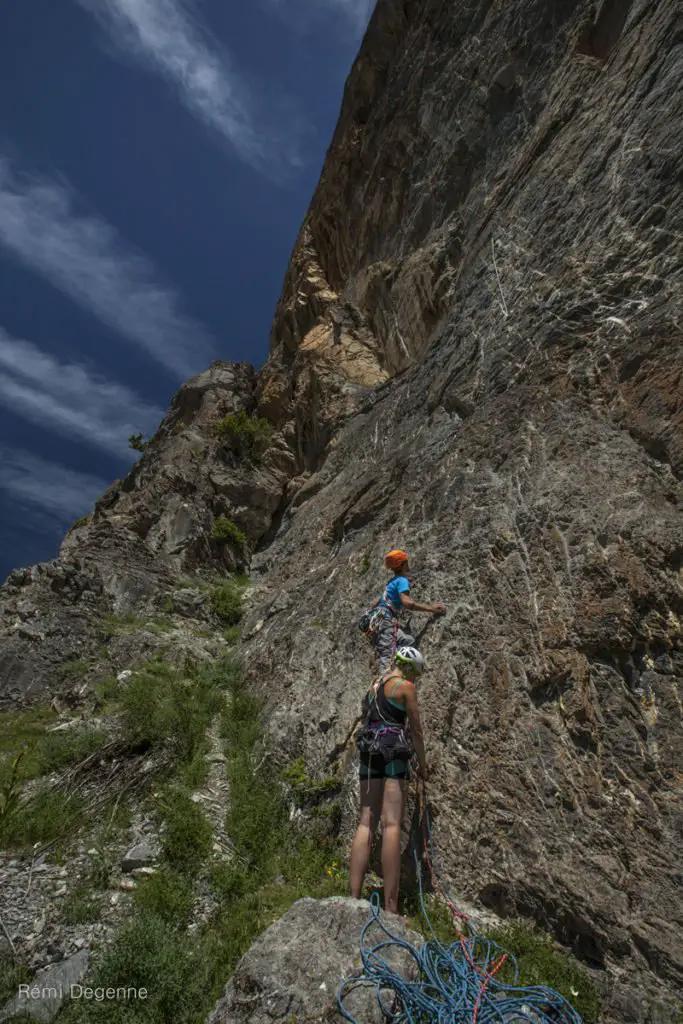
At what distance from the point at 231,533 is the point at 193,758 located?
11.7 m

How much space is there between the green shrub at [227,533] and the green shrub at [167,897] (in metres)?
13.3

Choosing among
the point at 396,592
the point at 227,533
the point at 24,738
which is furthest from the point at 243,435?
the point at 396,592

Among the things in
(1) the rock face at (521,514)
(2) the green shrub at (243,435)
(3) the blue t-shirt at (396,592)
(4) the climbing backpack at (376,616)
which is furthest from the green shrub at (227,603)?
(3) the blue t-shirt at (396,592)

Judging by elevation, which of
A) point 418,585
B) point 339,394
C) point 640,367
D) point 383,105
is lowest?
point 418,585

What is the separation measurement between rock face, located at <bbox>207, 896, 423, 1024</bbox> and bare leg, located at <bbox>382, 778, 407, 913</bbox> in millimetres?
246

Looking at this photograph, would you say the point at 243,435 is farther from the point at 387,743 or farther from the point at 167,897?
the point at 167,897

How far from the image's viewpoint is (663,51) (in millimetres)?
8031

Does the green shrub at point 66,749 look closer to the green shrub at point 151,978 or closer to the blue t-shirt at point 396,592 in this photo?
the green shrub at point 151,978

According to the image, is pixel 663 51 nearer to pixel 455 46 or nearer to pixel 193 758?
pixel 455 46

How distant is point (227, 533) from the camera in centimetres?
1756

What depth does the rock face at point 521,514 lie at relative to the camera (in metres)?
3.97

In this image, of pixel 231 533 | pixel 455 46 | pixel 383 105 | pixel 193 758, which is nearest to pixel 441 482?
pixel 193 758

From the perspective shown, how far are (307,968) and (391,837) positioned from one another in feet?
3.46

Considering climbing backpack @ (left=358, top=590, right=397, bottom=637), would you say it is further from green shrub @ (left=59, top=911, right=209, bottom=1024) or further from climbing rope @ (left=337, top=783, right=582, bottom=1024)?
green shrub @ (left=59, top=911, right=209, bottom=1024)
